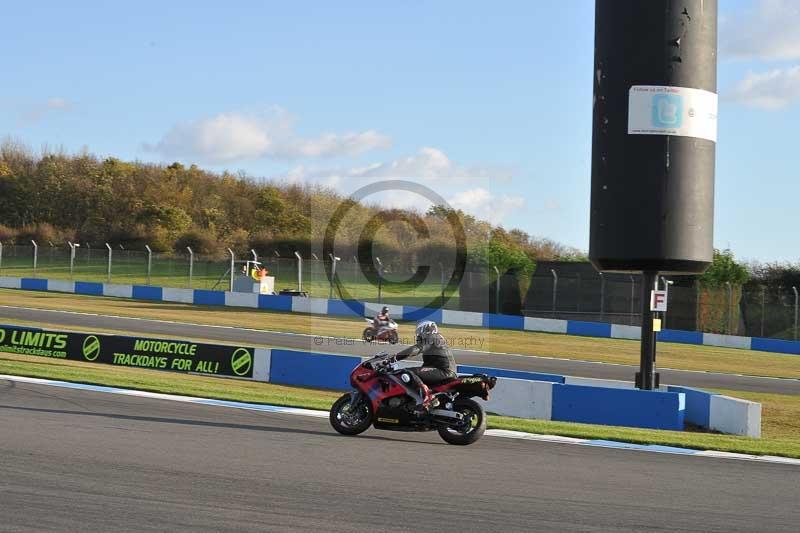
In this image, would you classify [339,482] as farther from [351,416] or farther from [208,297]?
[208,297]

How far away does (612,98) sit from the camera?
16156mm

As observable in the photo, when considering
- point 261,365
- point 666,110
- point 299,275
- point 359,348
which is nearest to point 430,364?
point 666,110

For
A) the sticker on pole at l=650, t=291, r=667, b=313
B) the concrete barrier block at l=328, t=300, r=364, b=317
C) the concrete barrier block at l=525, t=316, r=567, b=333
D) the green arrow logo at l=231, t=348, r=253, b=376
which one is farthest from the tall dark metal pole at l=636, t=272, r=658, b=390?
the concrete barrier block at l=328, t=300, r=364, b=317

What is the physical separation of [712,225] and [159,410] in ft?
31.9

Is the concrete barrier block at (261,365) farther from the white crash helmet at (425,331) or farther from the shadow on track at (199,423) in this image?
the white crash helmet at (425,331)

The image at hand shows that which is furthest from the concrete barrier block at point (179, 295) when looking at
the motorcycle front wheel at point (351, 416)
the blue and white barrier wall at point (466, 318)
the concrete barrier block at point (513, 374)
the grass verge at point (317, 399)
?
the motorcycle front wheel at point (351, 416)

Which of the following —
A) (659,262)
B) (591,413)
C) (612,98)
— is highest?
(612,98)

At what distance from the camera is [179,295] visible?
4450cm

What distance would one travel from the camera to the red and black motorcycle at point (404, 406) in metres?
11.4

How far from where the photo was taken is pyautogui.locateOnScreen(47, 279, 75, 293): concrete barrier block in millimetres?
47094

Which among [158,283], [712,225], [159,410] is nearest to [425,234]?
[158,283]

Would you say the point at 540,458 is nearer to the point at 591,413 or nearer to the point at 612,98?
the point at 591,413

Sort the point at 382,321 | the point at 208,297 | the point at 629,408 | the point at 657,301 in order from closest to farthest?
the point at 629,408 < the point at 657,301 < the point at 382,321 < the point at 208,297

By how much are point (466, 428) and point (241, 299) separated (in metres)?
32.6
